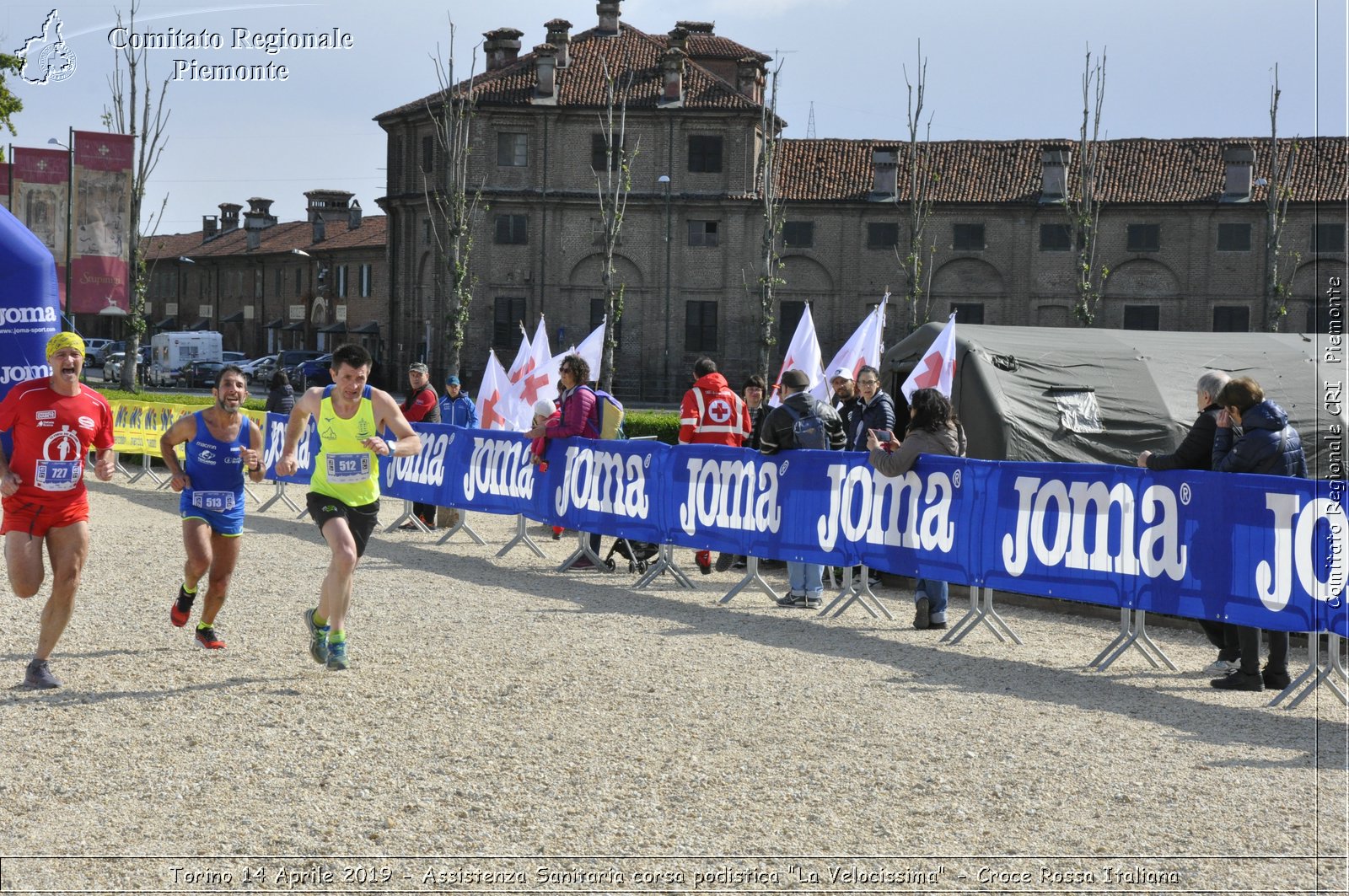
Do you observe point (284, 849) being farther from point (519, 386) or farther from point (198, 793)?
point (519, 386)

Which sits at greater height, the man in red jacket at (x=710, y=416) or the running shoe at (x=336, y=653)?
the man in red jacket at (x=710, y=416)

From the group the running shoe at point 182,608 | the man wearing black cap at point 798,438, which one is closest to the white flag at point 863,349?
the man wearing black cap at point 798,438

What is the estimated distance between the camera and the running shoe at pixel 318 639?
9188 millimetres

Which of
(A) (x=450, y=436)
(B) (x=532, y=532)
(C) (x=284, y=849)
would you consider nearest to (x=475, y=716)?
(C) (x=284, y=849)

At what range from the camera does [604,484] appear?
49.0ft

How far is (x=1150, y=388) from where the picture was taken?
17.8 m

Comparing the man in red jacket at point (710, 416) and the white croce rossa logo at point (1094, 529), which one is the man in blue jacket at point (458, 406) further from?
the white croce rossa logo at point (1094, 529)

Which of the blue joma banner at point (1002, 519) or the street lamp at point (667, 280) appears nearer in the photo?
the blue joma banner at point (1002, 519)

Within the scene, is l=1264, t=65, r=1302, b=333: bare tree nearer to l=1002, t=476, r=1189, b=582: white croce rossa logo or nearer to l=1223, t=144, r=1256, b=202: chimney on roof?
l=1223, t=144, r=1256, b=202: chimney on roof

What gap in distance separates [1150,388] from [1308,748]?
1034 cm

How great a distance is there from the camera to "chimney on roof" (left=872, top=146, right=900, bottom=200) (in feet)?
214

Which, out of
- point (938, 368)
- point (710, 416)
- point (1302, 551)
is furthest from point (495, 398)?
point (1302, 551)

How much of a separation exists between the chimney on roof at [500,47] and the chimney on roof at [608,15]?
4080 millimetres

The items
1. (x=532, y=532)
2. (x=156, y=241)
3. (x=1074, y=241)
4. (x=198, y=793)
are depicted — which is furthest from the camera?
(x=156, y=241)
